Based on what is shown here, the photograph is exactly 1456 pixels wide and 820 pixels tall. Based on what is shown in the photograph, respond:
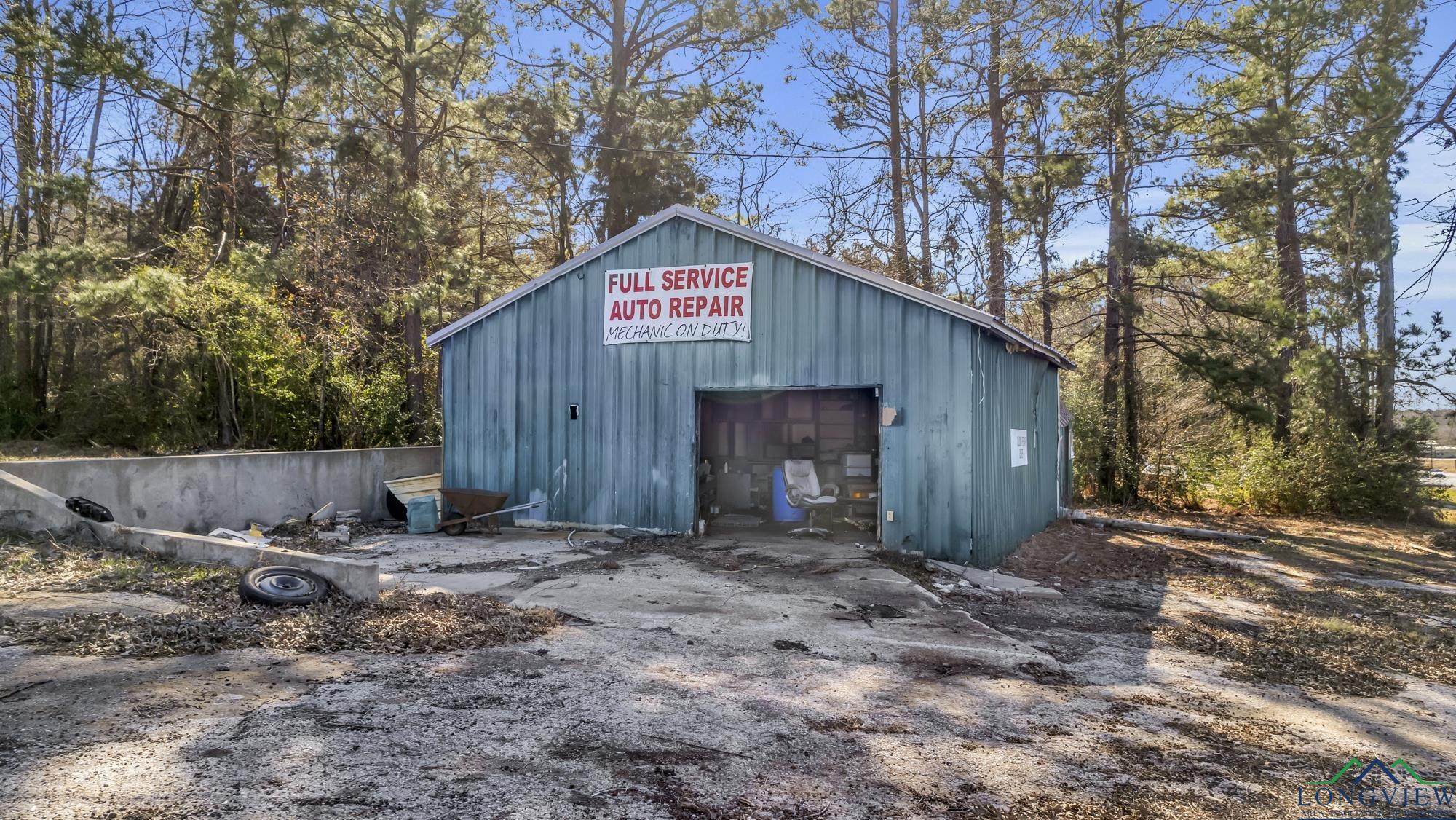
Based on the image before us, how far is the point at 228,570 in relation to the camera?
21.6ft

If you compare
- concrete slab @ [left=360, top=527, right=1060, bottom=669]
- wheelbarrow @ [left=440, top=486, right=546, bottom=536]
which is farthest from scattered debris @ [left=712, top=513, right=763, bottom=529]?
wheelbarrow @ [left=440, top=486, right=546, bottom=536]

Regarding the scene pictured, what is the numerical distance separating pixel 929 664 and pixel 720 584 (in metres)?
2.87

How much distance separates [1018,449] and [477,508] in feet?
26.8

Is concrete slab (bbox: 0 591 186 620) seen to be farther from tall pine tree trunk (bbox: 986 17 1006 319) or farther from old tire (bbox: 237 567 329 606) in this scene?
tall pine tree trunk (bbox: 986 17 1006 319)


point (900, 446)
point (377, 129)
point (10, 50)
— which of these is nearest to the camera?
point (900, 446)

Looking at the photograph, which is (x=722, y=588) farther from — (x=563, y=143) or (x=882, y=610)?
(x=563, y=143)

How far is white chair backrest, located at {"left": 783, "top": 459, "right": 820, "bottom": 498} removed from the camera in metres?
11.2

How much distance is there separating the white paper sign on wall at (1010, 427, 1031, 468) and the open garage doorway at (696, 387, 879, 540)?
210 centimetres

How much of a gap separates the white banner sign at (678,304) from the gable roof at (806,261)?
0.48 metres

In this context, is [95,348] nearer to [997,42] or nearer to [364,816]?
[364,816]

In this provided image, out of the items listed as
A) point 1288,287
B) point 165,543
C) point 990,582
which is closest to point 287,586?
Answer: point 165,543

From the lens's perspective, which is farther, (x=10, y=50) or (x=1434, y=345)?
(x=1434, y=345)

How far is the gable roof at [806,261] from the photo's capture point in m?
9.31

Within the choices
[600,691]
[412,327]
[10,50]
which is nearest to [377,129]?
[412,327]
